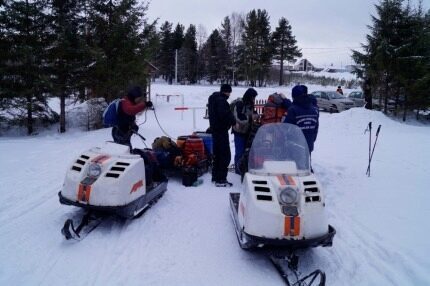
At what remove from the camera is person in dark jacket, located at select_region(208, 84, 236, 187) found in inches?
274

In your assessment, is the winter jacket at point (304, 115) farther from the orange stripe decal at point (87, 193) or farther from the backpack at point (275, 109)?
the orange stripe decal at point (87, 193)

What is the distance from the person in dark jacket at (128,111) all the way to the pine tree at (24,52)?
9.00 meters

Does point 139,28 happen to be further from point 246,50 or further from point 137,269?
point 246,50

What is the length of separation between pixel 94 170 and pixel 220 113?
2.98 m

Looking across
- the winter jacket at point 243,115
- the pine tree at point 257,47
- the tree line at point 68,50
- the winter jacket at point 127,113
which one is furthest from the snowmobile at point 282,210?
the pine tree at point 257,47

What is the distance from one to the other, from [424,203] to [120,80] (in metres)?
12.0

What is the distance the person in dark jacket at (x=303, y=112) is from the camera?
6082 mm

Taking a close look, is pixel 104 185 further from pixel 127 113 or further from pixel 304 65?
pixel 304 65

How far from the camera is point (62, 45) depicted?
1373 cm

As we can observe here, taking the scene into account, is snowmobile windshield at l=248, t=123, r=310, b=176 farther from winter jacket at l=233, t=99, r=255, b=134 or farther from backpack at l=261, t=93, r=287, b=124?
winter jacket at l=233, t=99, r=255, b=134

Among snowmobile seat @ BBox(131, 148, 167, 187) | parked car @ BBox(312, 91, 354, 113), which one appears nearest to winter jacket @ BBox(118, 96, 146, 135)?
snowmobile seat @ BBox(131, 148, 167, 187)

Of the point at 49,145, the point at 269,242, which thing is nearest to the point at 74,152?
the point at 49,145

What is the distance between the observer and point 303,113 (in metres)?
6.11

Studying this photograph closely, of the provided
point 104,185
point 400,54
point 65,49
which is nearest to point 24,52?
point 65,49
